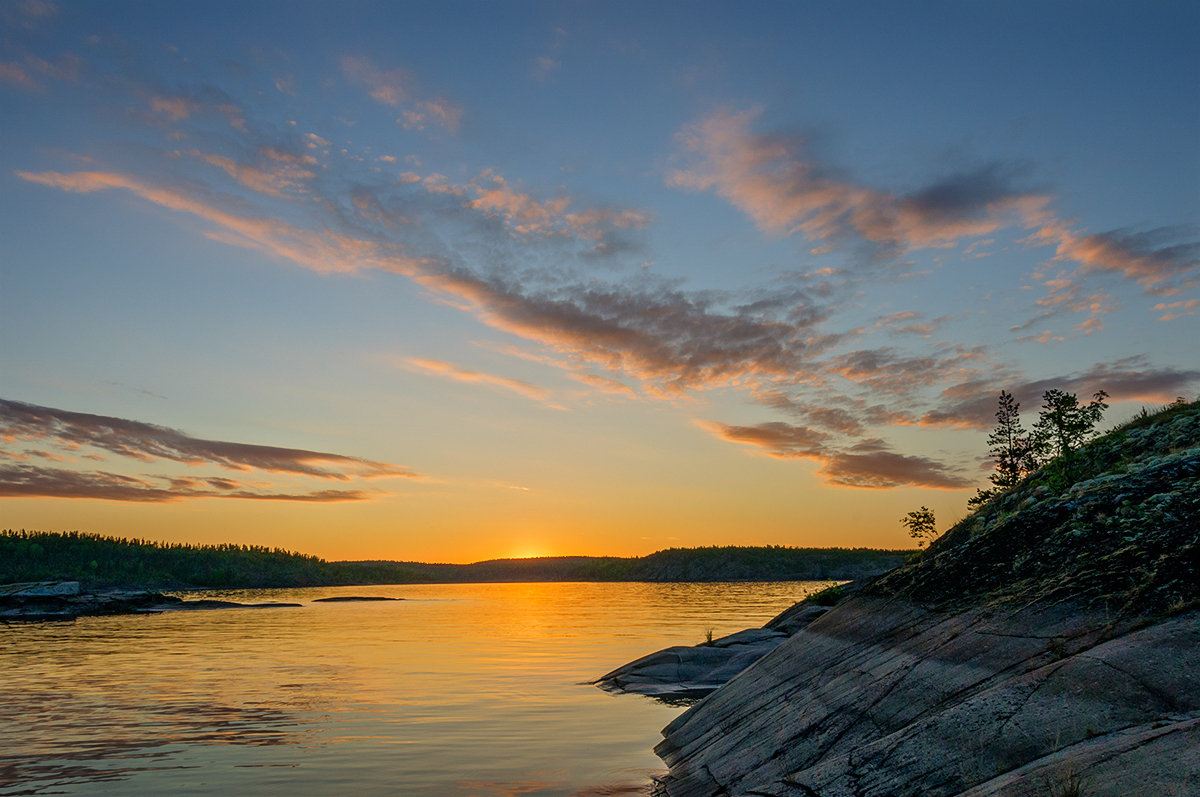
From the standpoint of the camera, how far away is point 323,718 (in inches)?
848

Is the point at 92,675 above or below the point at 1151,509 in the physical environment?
below

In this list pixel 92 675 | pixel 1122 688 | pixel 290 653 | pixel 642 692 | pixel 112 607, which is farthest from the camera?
pixel 112 607

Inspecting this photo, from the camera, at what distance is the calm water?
14.8 m

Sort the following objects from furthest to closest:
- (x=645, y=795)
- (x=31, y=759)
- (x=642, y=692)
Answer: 1. (x=642, y=692)
2. (x=31, y=759)
3. (x=645, y=795)

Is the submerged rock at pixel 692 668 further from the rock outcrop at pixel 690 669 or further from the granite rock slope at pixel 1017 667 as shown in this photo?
the granite rock slope at pixel 1017 667

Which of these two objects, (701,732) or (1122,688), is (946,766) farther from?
(701,732)

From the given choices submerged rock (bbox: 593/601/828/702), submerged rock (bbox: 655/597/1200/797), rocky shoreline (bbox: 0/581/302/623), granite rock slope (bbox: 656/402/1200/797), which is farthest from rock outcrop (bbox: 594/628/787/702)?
rocky shoreline (bbox: 0/581/302/623)

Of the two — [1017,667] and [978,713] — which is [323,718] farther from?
[1017,667]

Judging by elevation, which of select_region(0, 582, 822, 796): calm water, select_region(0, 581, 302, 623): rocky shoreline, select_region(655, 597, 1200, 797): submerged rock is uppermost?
select_region(655, 597, 1200, 797): submerged rock

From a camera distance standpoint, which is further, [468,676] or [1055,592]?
[468,676]

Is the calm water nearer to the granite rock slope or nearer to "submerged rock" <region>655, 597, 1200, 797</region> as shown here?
the granite rock slope

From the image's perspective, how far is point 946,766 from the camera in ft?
25.3

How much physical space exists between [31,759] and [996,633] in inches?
737

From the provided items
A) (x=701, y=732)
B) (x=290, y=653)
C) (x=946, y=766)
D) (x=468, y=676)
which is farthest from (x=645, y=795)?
(x=290, y=653)
